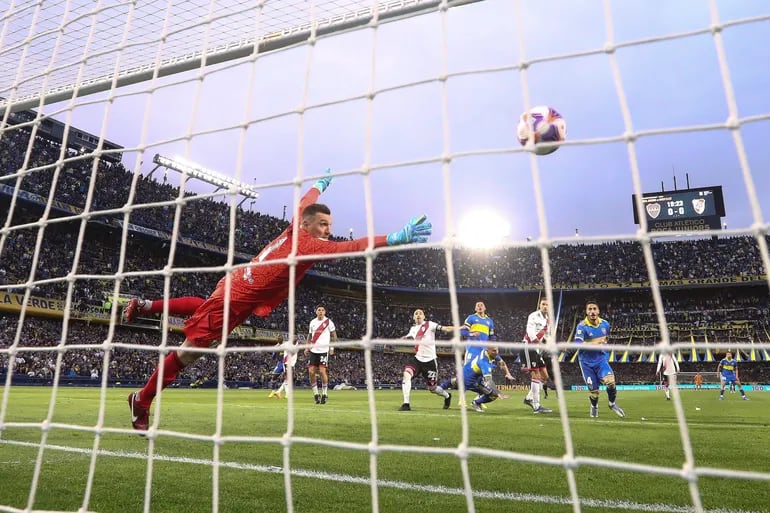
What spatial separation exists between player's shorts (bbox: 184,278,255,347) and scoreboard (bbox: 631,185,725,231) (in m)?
34.5

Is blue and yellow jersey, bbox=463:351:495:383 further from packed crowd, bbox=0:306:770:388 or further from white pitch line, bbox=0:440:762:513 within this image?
packed crowd, bbox=0:306:770:388

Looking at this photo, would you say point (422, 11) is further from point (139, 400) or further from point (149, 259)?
point (149, 259)

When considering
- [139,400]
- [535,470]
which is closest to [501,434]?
[535,470]

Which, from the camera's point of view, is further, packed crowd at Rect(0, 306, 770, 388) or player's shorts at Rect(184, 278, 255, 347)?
packed crowd at Rect(0, 306, 770, 388)

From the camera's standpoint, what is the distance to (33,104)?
5.27 m

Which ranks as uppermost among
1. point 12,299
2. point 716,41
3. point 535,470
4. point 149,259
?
point 149,259

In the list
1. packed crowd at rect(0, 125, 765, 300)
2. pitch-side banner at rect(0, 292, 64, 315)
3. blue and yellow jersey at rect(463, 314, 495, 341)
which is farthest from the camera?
packed crowd at rect(0, 125, 765, 300)

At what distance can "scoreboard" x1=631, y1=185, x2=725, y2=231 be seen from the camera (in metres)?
34.4

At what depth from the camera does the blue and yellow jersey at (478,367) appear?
9.03 m

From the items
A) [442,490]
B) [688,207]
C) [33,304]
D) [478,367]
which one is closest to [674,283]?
[688,207]

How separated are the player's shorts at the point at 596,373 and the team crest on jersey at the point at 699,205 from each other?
3047 centimetres

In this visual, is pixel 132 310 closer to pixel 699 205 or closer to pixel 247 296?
pixel 247 296

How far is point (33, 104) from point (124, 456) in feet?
11.2

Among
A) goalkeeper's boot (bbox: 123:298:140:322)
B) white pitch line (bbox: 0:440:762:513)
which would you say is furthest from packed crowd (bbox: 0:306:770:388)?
white pitch line (bbox: 0:440:762:513)
